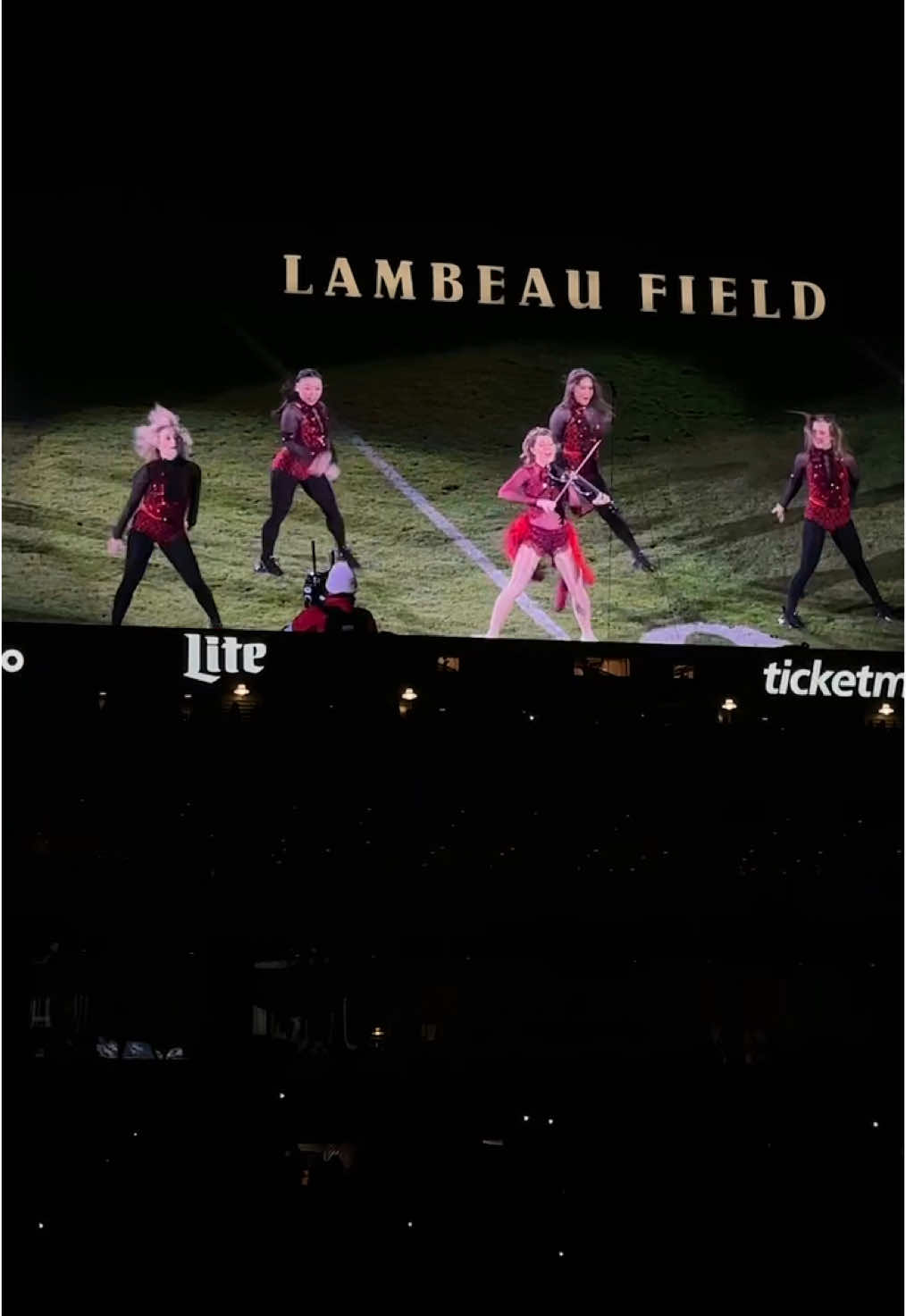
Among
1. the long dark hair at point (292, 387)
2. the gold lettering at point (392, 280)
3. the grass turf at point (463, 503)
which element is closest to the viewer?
the grass turf at point (463, 503)

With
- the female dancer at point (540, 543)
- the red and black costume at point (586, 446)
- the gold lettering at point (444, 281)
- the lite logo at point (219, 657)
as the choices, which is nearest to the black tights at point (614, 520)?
the red and black costume at point (586, 446)

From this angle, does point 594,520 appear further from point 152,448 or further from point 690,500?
point 152,448

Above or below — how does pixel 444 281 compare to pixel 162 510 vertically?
above

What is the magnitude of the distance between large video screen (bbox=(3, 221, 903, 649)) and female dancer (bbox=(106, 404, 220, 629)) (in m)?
0.01

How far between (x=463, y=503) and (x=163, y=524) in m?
1.47

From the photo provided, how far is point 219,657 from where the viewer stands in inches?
408

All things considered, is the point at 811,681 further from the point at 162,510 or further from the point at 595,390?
the point at 162,510

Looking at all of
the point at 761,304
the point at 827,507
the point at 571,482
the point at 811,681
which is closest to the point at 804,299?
the point at 761,304

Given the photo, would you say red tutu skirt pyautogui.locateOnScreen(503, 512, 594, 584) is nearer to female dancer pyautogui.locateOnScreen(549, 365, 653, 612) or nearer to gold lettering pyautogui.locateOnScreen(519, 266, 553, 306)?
female dancer pyautogui.locateOnScreen(549, 365, 653, 612)

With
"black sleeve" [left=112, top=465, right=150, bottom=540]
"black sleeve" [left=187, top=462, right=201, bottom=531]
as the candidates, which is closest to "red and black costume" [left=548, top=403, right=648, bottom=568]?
"black sleeve" [left=187, top=462, right=201, bottom=531]

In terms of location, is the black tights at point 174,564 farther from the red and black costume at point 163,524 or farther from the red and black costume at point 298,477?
the red and black costume at point 298,477

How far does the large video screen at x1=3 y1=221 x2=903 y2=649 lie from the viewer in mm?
10312

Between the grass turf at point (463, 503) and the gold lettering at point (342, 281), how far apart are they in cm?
40

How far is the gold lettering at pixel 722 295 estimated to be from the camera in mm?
11008
